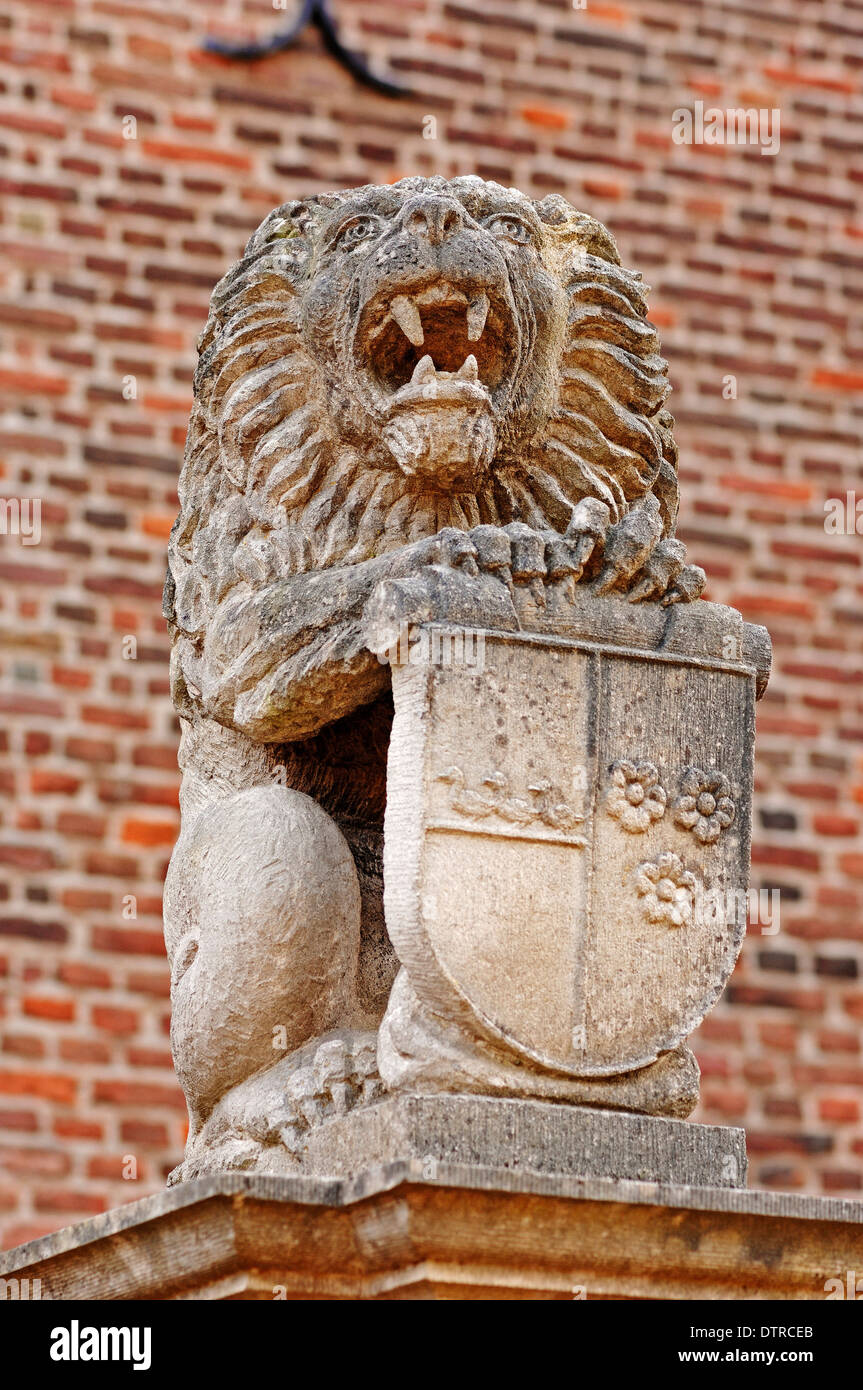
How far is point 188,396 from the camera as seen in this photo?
22.7ft

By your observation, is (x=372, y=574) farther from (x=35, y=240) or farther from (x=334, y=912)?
(x=35, y=240)

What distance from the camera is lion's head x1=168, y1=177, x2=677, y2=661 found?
12.7ft

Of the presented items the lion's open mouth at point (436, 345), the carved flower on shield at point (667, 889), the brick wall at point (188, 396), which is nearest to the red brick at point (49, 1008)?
the brick wall at point (188, 396)

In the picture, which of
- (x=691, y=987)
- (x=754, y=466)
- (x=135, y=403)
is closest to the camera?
(x=691, y=987)

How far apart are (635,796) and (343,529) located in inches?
25.6

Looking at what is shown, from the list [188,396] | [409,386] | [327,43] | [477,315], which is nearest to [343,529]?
[409,386]

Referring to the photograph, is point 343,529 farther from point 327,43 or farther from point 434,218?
point 327,43

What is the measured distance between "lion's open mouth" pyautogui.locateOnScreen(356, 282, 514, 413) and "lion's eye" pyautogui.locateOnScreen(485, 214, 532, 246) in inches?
5.3

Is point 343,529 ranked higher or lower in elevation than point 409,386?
lower

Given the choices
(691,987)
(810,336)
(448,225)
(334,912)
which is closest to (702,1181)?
(691,987)

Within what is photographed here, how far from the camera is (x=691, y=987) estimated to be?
364cm

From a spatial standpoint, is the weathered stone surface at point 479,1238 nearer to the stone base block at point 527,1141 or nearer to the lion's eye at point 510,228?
the stone base block at point 527,1141

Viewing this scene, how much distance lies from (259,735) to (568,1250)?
0.91 m

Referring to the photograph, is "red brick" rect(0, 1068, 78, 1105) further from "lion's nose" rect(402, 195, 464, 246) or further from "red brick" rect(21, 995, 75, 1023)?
"lion's nose" rect(402, 195, 464, 246)
